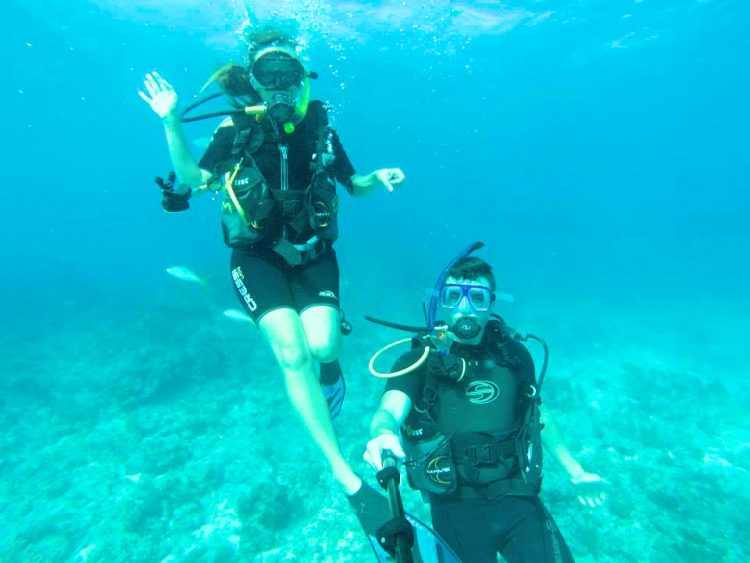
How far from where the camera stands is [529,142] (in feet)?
246

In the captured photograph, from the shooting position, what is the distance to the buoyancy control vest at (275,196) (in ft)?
12.3

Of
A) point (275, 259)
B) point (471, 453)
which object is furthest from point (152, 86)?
point (471, 453)

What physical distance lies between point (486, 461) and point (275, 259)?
109 inches

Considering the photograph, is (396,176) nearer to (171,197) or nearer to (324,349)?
(324,349)

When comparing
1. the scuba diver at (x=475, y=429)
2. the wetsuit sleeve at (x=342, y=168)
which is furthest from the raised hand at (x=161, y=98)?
the scuba diver at (x=475, y=429)

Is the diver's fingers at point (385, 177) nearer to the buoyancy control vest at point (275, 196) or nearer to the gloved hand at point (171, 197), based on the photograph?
the buoyancy control vest at point (275, 196)

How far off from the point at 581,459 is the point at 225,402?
390 inches

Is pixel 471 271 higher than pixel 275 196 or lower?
lower

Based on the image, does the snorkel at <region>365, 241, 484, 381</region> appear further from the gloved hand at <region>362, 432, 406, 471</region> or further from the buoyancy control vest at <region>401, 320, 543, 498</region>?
the gloved hand at <region>362, 432, 406, 471</region>

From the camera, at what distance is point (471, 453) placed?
354 cm

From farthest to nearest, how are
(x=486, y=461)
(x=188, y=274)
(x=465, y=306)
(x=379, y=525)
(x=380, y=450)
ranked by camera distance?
(x=188, y=274) → (x=465, y=306) → (x=486, y=461) → (x=379, y=525) → (x=380, y=450)

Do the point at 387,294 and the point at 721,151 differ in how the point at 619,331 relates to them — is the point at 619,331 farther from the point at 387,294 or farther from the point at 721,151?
the point at 721,151

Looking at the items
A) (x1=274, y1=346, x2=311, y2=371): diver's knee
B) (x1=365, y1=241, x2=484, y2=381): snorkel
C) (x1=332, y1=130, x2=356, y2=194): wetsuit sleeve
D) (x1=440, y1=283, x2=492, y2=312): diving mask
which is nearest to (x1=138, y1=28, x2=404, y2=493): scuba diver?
(x1=274, y1=346, x2=311, y2=371): diver's knee

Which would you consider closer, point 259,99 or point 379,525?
point 379,525
